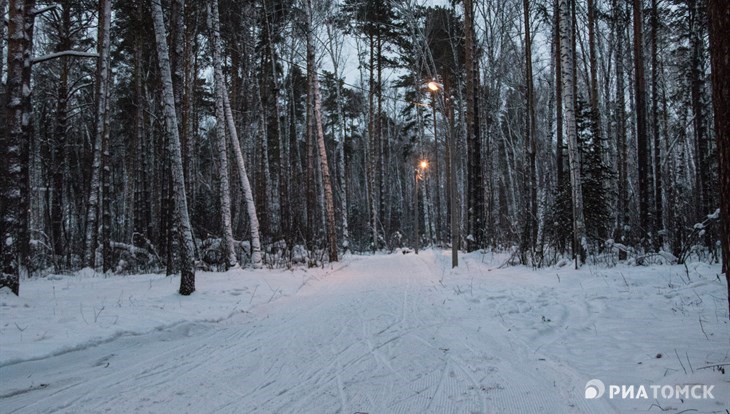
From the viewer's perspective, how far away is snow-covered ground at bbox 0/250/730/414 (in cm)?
283

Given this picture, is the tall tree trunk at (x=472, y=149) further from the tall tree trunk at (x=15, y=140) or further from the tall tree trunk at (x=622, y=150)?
the tall tree trunk at (x=15, y=140)

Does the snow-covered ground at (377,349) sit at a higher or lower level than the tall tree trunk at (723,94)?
lower

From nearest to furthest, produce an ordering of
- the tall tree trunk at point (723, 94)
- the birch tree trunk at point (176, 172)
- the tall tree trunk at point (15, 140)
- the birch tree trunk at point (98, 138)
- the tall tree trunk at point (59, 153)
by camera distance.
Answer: the tall tree trunk at point (723, 94), the tall tree trunk at point (15, 140), the birch tree trunk at point (176, 172), the birch tree trunk at point (98, 138), the tall tree trunk at point (59, 153)

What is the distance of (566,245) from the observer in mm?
11961

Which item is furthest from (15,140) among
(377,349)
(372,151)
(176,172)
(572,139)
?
(372,151)

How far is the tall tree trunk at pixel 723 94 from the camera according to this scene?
2480mm

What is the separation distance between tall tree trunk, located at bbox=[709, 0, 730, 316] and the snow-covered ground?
3.55 feet

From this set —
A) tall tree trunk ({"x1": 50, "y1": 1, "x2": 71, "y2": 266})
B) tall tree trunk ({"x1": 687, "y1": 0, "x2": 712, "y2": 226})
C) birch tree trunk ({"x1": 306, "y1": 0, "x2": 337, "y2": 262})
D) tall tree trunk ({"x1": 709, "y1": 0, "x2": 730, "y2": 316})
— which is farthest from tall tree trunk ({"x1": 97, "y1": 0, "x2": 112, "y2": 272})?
tall tree trunk ({"x1": 687, "y1": 0, "x2": 712, "y2": 226})

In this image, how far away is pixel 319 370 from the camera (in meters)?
3.51

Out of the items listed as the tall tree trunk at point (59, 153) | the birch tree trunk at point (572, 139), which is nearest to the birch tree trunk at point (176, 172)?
the tall tree trunk at point (59, 153)

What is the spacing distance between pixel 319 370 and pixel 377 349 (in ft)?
2.67

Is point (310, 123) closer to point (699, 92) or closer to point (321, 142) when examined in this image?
point (321, 142)

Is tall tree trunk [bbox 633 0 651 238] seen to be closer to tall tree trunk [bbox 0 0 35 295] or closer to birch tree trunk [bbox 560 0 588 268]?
birch tree trunk [bbox 560 0 588 268]

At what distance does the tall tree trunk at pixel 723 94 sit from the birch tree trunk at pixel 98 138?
13.6m
